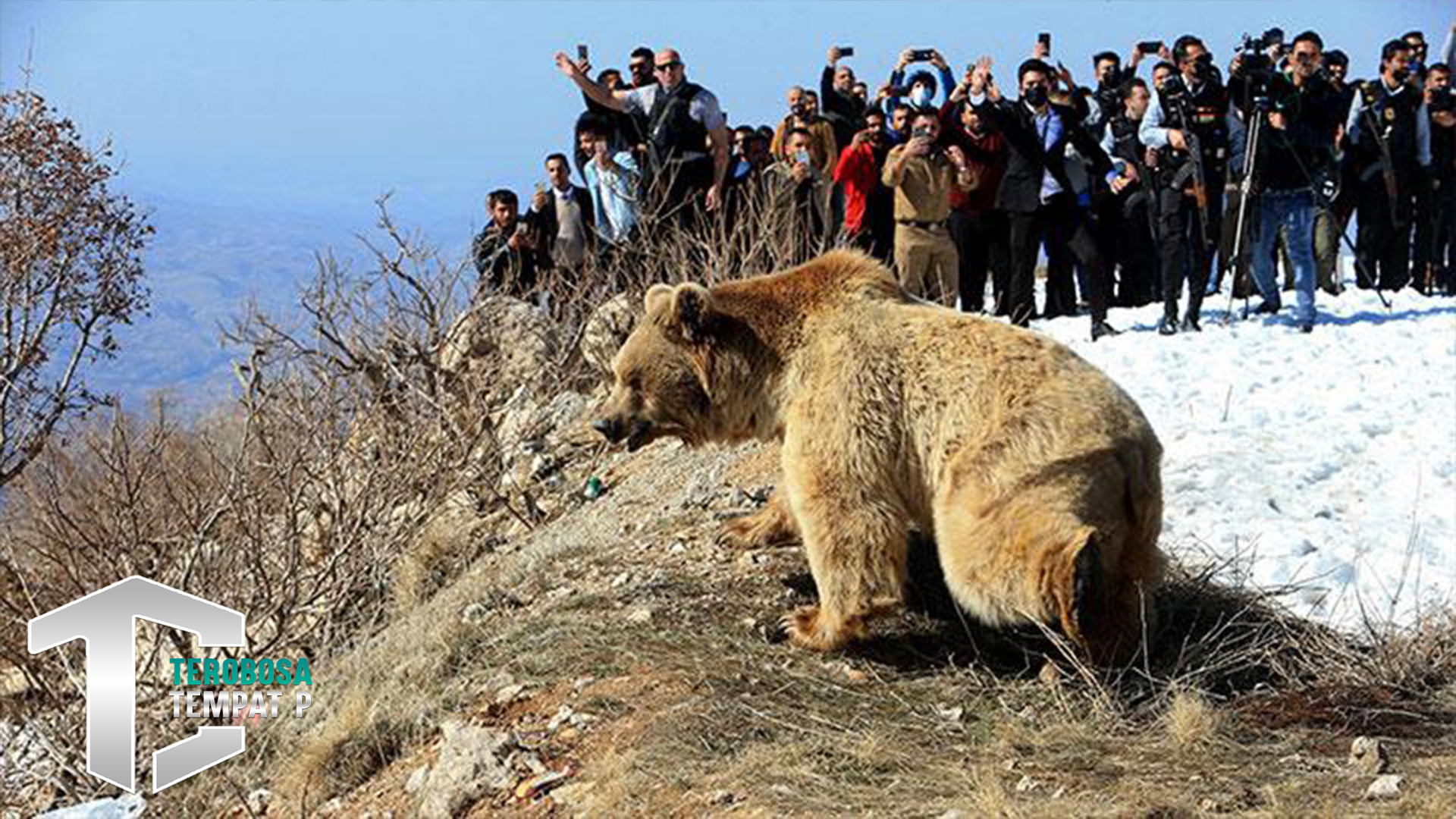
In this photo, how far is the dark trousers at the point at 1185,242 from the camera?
49.4 feet

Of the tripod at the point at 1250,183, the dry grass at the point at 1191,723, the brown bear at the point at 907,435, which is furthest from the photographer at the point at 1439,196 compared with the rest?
the dry grass at the point at 1191,723

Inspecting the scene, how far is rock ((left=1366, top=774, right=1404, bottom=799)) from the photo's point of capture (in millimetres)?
5207

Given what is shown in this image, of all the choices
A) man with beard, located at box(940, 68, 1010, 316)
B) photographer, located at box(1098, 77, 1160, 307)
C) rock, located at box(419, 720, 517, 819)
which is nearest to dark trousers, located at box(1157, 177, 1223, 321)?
photographer, located at box(1098, 77, 1160, 307)

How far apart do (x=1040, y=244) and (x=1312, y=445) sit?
3.99 meters

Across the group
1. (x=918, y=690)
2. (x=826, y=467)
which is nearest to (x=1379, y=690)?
(x=918, y=690)

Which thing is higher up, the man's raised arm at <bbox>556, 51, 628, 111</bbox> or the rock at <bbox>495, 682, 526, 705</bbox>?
the man's raised arm at <bbox>556, 51, 628, 111</bbox>

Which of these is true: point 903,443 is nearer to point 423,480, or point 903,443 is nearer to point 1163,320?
point 423,480

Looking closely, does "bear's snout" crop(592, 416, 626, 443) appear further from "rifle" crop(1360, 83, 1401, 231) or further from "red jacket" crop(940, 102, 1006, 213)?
"rifle" crop(1360, 83, 1401, 231)

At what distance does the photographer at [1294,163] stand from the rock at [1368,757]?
10329mm

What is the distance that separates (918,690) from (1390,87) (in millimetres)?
13192

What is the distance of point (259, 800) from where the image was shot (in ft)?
22.7

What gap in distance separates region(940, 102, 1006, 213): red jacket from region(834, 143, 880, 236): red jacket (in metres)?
0.69

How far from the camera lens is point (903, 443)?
6.61m

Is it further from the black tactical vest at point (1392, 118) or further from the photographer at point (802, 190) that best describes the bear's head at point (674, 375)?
the black tactical vest at point (1392, 118)
